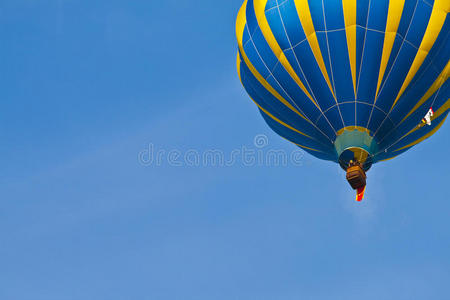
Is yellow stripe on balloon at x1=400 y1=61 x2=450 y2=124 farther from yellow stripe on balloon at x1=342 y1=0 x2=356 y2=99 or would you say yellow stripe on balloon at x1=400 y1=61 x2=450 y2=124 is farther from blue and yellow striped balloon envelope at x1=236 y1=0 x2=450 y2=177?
yellow stripe on balloon at x1=342 y1=0 x2=356 y2=99

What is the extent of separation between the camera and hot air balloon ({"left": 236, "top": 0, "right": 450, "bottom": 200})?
2461 cm

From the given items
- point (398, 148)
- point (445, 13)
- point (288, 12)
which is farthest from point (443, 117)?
point (288, 12)

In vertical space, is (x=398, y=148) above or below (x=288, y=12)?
below

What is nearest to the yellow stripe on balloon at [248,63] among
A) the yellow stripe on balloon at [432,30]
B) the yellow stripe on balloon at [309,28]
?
the yellow stripe on balloon at [309,28]

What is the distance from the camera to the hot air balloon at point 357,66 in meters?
24.6

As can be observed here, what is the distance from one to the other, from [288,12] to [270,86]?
189cm

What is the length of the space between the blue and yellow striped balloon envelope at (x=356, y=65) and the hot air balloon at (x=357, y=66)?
0.07 ft

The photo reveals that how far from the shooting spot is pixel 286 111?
85.7 ft

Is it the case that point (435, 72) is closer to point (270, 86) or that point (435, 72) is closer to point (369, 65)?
point (369, 65)

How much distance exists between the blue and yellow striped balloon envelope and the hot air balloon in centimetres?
2

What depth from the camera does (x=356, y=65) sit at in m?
24.8

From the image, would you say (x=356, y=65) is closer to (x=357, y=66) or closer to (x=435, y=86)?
(x=357, y=66)

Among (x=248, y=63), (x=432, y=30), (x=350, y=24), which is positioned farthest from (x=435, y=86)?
(x=248, y=63)

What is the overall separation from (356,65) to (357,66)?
33mm
